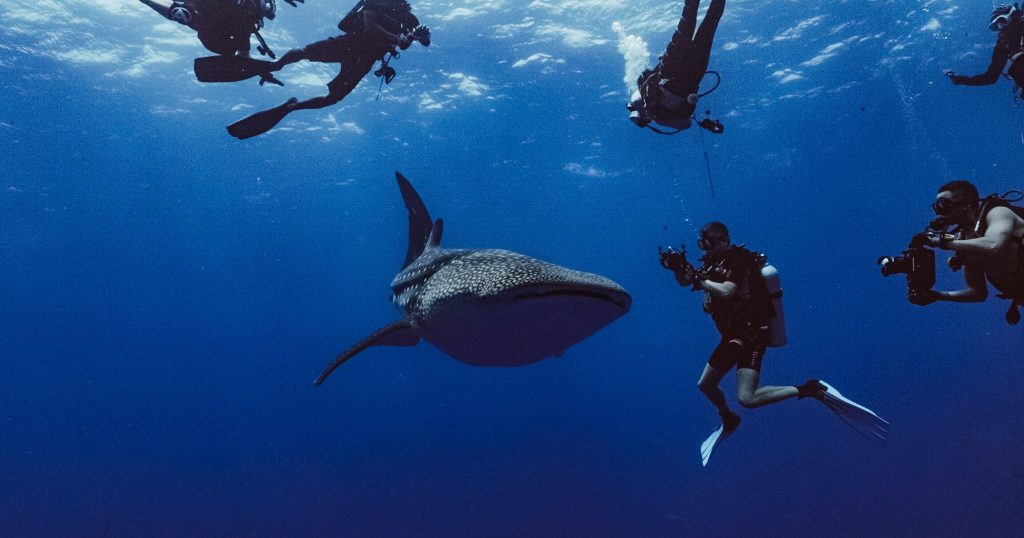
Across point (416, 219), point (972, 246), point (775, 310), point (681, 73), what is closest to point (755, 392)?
point (775, 310)

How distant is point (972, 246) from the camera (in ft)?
12.9

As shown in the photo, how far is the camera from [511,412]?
64250 millimetres

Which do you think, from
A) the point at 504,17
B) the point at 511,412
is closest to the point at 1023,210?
the point at 504,17

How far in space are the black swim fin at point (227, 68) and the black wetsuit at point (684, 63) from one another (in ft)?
18.3

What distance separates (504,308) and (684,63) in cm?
460

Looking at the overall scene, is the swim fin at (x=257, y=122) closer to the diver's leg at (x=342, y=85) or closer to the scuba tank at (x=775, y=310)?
the diver's leg at (x=342, y=85)

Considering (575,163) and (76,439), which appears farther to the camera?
(76,439)

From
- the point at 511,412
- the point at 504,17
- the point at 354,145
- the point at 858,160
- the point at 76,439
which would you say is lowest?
the point at 76,439

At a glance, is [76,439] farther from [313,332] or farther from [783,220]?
[783,220]

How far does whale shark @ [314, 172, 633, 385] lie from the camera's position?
3.91m

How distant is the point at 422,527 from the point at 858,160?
39.4 meters

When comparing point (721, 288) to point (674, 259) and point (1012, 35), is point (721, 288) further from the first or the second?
point (1012, 35)

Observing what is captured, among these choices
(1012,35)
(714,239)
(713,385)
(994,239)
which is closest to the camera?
(994,239)

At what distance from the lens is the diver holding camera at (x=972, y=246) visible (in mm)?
3936
